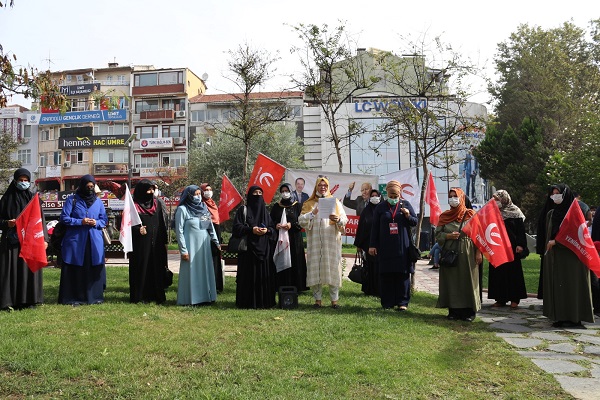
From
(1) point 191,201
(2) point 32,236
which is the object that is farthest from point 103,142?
(2) point 32,236

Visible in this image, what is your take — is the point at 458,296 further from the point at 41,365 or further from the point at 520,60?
the point at 520,60

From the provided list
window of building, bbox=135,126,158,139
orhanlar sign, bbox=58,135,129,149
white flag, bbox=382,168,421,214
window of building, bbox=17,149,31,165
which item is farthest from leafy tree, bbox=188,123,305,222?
window of building, bbox=17,149,31,165

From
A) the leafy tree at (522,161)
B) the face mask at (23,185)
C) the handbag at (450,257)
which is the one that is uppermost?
the leafy tree at (522,161)

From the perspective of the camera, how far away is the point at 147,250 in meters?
8.73

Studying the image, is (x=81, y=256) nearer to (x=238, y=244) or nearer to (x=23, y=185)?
(x=23, y=185)

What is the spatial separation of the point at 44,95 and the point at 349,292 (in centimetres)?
675

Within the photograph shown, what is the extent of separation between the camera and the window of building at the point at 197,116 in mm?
52938

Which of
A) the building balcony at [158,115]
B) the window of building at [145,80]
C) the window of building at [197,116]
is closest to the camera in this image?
the window of building at [197,116]

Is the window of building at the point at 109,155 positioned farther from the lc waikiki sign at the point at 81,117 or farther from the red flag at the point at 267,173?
the red flag at the point at 267,173

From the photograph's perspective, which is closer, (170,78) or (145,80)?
(170,78)

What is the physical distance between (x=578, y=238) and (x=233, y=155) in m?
32.5

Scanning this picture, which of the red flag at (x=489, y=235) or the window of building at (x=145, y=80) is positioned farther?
the window of building at (x=145, y=80)

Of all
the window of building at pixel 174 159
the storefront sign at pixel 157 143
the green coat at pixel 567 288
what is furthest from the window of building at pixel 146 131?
the green coat at pixel 567 288

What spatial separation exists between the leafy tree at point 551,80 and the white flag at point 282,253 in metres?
27.0
